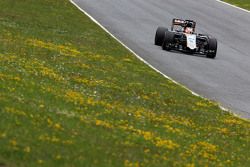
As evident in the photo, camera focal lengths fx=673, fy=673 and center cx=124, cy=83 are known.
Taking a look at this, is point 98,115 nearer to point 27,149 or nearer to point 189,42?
point 27,149

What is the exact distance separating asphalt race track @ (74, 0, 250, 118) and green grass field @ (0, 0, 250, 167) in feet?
6.25

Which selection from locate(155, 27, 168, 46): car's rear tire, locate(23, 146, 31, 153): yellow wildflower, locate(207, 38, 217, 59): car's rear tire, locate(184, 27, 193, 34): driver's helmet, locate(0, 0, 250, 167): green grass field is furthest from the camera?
locate(155, 27, 168, 46): car's rear tire

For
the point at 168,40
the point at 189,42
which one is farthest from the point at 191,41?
the point at 168,40

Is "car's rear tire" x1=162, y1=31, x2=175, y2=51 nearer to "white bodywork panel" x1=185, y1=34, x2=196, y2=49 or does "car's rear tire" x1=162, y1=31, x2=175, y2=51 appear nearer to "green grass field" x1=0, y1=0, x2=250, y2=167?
"white bodywork panel" x1=185, y1=34, x2=196, y2=49

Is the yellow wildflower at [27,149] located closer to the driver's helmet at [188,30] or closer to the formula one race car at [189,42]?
the formula one race car at [189,42]

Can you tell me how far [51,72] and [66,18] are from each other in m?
18.5

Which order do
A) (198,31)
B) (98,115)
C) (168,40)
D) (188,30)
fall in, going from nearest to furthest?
(98,115) → (168,40) → (188,30) → (198,31)

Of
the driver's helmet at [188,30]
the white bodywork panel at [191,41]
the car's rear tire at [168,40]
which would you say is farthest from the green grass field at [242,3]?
the car's rear tire at [168,40]

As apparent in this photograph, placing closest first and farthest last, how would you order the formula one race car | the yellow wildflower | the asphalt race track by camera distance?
the yellow wildflower, the asphalt race track, the formula one race car

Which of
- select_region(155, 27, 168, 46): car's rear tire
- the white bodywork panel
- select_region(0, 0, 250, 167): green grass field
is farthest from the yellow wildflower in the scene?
select_region(155, 27, 168, 46): car's rear tire

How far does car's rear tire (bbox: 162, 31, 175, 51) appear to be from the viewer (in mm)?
32344

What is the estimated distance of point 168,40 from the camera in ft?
106

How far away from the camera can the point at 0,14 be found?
1294 inches

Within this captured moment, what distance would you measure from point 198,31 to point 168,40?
35.2 feet
